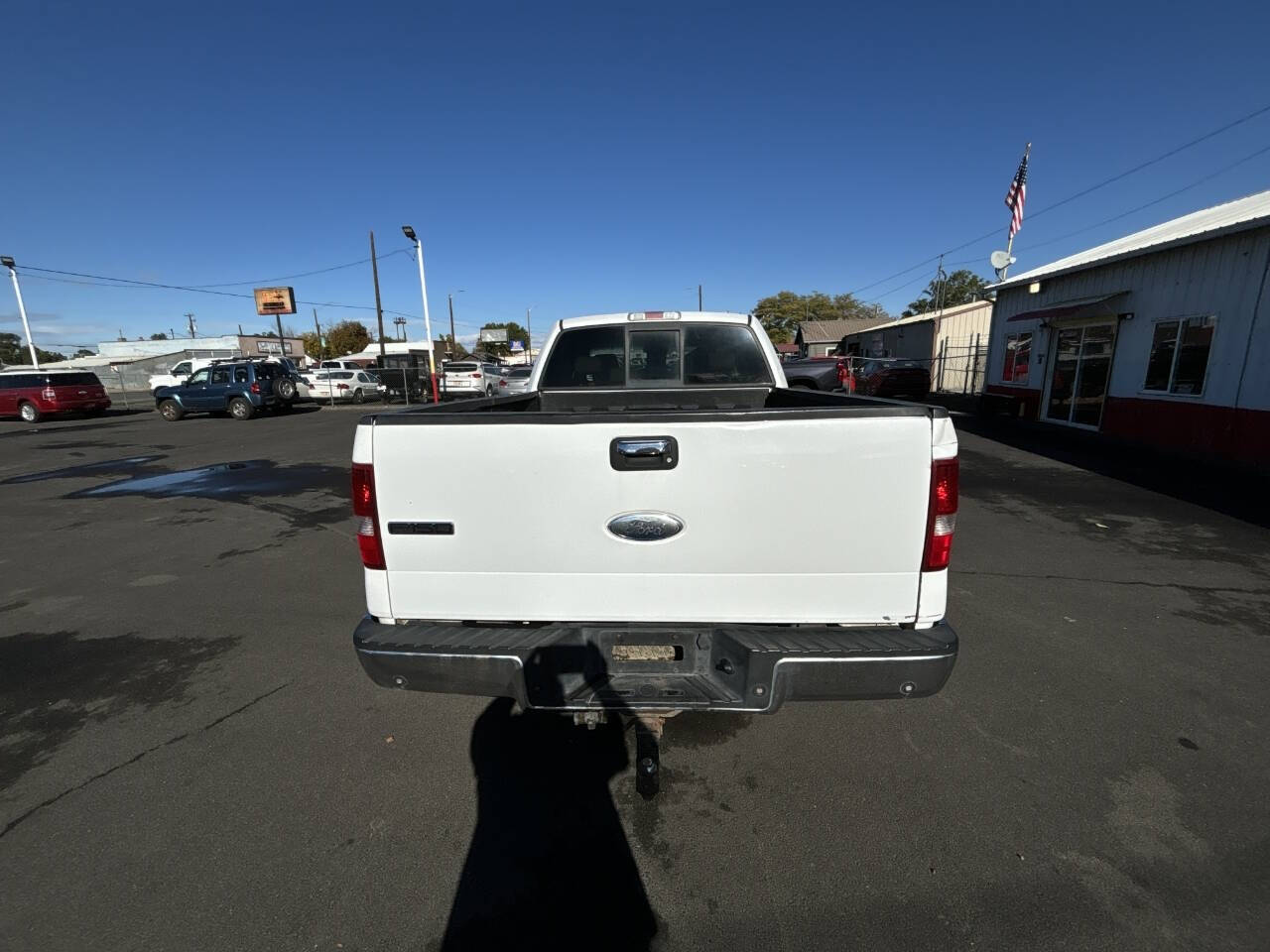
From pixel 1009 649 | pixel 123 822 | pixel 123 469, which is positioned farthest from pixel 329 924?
pixel 123 469

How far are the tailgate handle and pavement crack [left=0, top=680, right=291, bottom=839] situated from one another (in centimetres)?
268

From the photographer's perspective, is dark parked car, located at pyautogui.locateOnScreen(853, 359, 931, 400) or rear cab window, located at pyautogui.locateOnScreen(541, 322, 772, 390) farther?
dark parked car, located at pyautogui.locateOnScreen(853, 359, 931, 400)

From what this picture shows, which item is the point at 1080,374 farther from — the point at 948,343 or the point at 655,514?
the point at 948,343

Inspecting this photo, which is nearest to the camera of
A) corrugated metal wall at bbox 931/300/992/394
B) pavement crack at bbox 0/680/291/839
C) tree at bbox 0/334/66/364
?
pavement crack at bbox 0/680/291/839

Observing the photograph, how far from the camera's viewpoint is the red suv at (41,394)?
20344mm

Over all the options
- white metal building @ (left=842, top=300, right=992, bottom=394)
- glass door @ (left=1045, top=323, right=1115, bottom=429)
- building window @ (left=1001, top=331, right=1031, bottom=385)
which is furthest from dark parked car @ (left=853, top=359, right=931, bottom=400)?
glass door @ (left=1045, top=323, right=1115, bottom=429)

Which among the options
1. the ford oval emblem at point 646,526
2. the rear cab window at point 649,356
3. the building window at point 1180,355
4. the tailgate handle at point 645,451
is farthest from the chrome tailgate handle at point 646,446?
the building window at point 1180,355

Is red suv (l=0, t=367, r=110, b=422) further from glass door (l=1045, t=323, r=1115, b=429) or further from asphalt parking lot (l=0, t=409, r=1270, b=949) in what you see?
glass door (l=1045, t=323, r=1115, b=429)

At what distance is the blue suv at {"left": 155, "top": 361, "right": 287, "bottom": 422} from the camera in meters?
20.0

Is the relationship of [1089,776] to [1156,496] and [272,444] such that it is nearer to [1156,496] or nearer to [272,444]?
[1156,496]

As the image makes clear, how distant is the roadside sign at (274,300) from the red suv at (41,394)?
124ft

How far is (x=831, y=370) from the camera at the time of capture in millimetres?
18141

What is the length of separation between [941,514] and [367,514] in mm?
2115

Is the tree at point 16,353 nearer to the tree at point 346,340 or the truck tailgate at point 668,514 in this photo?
the tree at point 346,340
